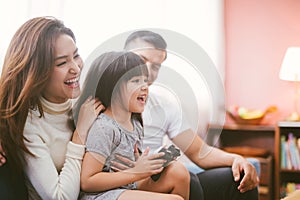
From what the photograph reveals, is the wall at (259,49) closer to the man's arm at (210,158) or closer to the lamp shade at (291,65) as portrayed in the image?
the lamp shade at (291,65)

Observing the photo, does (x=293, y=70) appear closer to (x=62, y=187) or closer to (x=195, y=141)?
(x=195, y=141)

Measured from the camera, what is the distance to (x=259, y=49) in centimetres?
262

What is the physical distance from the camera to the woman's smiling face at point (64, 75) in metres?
0.87

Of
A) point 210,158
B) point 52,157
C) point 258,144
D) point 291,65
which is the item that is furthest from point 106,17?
point 258,144

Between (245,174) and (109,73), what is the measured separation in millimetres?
424

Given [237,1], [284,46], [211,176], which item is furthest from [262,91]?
[211,176]

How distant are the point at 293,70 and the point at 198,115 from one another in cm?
165

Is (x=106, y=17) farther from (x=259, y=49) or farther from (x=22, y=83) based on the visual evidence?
(x=259, y=49)

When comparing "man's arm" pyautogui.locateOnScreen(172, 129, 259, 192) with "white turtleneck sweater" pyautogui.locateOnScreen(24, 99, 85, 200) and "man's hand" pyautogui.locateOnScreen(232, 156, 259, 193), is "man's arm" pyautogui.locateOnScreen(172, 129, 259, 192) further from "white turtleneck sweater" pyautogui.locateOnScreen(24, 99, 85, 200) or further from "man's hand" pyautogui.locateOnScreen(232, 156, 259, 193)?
"white turtleneck sweater" pyautogui.locateOnScreen(24, 99, 85, 200)

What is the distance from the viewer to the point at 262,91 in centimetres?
265

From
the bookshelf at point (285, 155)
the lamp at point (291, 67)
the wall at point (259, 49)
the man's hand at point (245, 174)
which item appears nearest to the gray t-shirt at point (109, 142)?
the man's hand at point (245, 174)

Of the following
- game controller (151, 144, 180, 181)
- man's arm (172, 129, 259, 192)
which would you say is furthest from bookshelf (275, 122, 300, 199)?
game controller (151, 144, 180, 181)

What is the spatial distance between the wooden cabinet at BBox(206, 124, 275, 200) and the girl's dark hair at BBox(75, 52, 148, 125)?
5.06 ft

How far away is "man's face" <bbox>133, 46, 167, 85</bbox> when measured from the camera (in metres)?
0.88
